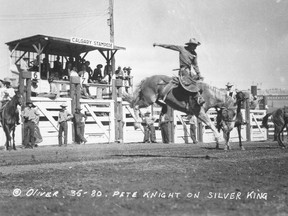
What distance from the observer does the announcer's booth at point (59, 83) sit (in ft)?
63.4

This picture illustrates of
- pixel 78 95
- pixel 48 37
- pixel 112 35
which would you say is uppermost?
pixel 112 35

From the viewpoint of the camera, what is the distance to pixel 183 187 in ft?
19.5

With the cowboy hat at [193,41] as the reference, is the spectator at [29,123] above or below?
below

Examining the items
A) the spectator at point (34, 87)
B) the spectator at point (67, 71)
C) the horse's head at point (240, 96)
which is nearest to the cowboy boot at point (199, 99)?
the horse's head at point (240, 96)

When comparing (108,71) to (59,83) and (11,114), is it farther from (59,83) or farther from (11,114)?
(11,114)

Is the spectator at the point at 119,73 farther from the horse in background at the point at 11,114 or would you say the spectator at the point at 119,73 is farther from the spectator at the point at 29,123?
the horse in background at the point at 11,114

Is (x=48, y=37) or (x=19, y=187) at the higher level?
(x=48, y=37)

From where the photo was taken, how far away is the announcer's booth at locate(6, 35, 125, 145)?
1931cm

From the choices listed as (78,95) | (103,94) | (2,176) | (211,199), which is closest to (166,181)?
(211,199)

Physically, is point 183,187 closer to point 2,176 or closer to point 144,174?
point 144,174

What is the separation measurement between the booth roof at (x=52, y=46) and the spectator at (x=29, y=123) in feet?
17.1

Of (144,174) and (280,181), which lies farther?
(144,174)

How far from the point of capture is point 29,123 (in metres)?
17.5

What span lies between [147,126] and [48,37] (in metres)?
7.02
